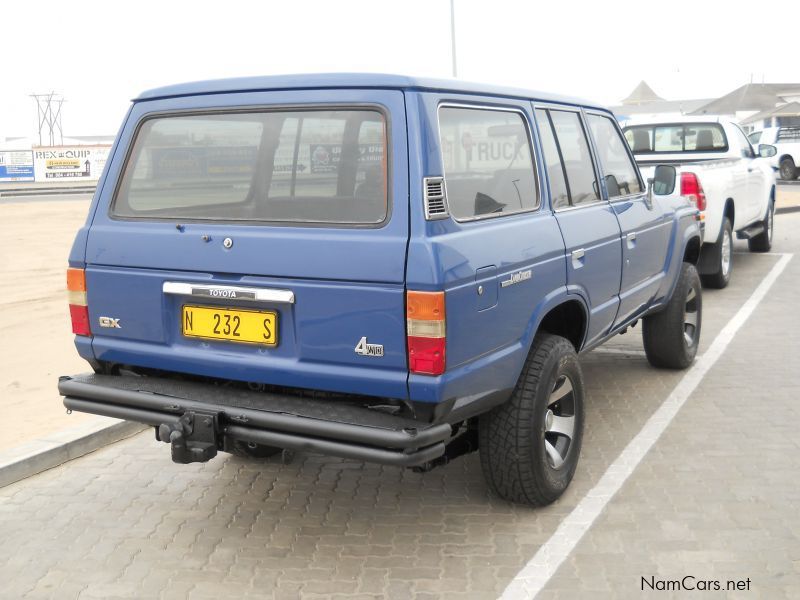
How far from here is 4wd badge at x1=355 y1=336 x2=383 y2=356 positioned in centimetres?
363

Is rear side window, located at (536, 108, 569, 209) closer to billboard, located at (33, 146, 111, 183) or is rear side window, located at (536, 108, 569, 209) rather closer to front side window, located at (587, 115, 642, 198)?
front side window, located at (587, 115, 642, 198)

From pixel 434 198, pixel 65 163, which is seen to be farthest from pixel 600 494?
pixel 65 163

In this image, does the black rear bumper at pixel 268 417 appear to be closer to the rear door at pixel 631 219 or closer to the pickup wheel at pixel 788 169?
the rear door at pixel 631 219

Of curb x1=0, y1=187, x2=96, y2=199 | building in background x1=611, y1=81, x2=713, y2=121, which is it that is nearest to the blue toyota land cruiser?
curb x1=0, y1=187, x2=96, y2=199

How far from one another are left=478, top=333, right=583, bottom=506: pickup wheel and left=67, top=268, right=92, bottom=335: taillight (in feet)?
6.02

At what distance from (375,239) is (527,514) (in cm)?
162

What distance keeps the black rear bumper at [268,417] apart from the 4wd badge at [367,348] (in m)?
0.25

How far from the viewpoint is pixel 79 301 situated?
4277mm

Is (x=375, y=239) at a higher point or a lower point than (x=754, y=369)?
higher

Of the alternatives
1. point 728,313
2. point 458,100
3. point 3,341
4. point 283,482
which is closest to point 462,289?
point 458,100

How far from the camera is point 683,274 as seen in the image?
6742 mm

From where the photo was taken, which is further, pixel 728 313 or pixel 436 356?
pixel 728 313

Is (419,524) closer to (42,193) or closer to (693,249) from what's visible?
(693,249)

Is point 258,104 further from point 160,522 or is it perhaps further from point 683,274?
point 683,274
